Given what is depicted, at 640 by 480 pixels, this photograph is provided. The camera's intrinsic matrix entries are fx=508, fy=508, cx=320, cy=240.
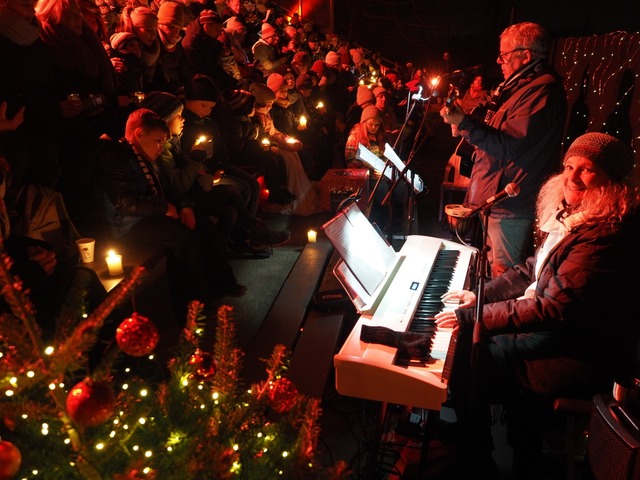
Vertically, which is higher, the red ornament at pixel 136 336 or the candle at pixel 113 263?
the red ornament at pixel 136 336

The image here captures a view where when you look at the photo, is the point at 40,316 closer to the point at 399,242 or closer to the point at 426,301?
the point at 426,301

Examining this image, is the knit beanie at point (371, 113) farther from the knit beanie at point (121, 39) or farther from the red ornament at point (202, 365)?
the red ornament at point (202, 365)

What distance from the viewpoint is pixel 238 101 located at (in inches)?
221

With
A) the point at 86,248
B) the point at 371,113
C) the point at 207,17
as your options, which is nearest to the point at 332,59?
the point at 371,113

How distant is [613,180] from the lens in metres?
2.33

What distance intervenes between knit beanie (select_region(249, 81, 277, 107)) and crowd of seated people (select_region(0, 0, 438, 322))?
13 millimetres

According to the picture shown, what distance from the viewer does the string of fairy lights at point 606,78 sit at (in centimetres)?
388

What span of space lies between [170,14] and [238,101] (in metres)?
1.11

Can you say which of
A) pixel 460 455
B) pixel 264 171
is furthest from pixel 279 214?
pixel 460 455

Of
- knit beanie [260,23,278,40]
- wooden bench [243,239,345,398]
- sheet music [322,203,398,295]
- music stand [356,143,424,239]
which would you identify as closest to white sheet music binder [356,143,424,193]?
music stand [356,143,424,239]

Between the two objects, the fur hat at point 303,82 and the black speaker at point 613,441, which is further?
the fur hat at point 303,82

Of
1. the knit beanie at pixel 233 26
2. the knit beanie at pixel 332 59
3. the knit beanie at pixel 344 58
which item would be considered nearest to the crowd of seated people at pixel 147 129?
the knit beanie at pixel 233 26

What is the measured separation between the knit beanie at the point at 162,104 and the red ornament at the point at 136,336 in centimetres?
325

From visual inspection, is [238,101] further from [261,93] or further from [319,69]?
[319,69]
